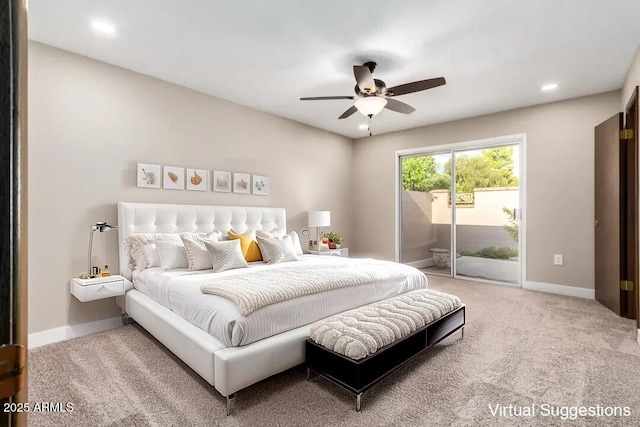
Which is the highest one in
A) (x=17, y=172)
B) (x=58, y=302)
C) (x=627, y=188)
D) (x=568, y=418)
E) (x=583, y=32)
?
(x=583, y=32)

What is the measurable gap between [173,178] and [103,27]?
155 centimetres

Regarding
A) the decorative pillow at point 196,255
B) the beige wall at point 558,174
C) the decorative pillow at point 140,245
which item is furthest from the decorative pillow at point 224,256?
the beige wall at point 558,174

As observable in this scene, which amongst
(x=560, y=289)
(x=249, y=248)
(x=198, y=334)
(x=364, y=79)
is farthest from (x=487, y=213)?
(x=198, y=334)

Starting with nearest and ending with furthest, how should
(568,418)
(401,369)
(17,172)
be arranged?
(17,172) < (568,418) < (401,369)

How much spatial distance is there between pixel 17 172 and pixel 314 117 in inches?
191

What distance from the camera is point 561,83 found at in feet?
12.5

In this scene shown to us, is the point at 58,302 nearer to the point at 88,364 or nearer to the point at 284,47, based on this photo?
the point at 88,364

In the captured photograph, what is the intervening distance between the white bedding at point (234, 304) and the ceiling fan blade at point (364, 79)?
1.77m

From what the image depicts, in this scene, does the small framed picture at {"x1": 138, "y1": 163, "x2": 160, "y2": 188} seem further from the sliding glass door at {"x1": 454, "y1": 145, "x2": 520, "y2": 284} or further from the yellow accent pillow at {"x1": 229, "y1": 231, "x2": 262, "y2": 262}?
the sliding glass door at {"x1": 454, "y1": 145, "x2": 520, "y2": 284}

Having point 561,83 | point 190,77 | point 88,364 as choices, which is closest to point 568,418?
point 88,364

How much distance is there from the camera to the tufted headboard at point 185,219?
3311mm

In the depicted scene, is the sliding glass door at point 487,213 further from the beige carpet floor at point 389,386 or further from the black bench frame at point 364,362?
the black bench frame at point 364,362

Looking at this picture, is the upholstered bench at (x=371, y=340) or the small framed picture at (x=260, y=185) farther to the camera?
the small framed picture at (x=260, y=185)

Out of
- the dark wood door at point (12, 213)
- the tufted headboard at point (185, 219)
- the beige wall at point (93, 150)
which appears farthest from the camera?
the tufted headboard at point (185, 219)
